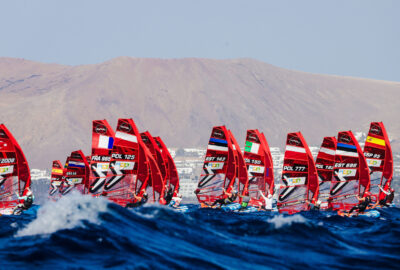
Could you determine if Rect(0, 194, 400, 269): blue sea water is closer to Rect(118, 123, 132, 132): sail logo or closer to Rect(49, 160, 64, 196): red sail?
Rect(118, 123, 132, 132): sail logo

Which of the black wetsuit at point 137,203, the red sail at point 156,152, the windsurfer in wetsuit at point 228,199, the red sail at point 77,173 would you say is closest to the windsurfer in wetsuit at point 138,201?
the black wetsuit at point 137,203

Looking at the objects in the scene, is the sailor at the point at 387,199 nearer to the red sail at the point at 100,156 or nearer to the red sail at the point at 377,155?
the red sail at the point at 377,155

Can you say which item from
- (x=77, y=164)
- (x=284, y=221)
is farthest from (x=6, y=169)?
(x=284, y=221)

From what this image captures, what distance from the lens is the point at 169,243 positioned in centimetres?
2012

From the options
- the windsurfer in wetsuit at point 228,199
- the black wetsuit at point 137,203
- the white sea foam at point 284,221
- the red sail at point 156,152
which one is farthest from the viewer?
the windsurfer in wetsuit at point 228,199

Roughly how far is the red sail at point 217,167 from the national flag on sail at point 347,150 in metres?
12.4

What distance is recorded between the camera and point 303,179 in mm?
46438

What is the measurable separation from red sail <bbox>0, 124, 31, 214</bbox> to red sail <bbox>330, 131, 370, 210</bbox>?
73.2 ft

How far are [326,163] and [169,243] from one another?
32.8 meters

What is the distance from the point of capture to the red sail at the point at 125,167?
41281mm

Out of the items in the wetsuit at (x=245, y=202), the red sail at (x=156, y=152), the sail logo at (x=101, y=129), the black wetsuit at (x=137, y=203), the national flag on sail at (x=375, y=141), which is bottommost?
the wetsuit at (x=245, y=202)

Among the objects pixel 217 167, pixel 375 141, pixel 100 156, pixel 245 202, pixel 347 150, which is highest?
pixel 375 141

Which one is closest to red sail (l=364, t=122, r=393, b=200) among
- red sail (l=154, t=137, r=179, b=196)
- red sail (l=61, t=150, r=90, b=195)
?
red sail (l=154, t=137, r=179, b=196)

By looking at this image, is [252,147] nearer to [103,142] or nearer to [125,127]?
[103,142]
